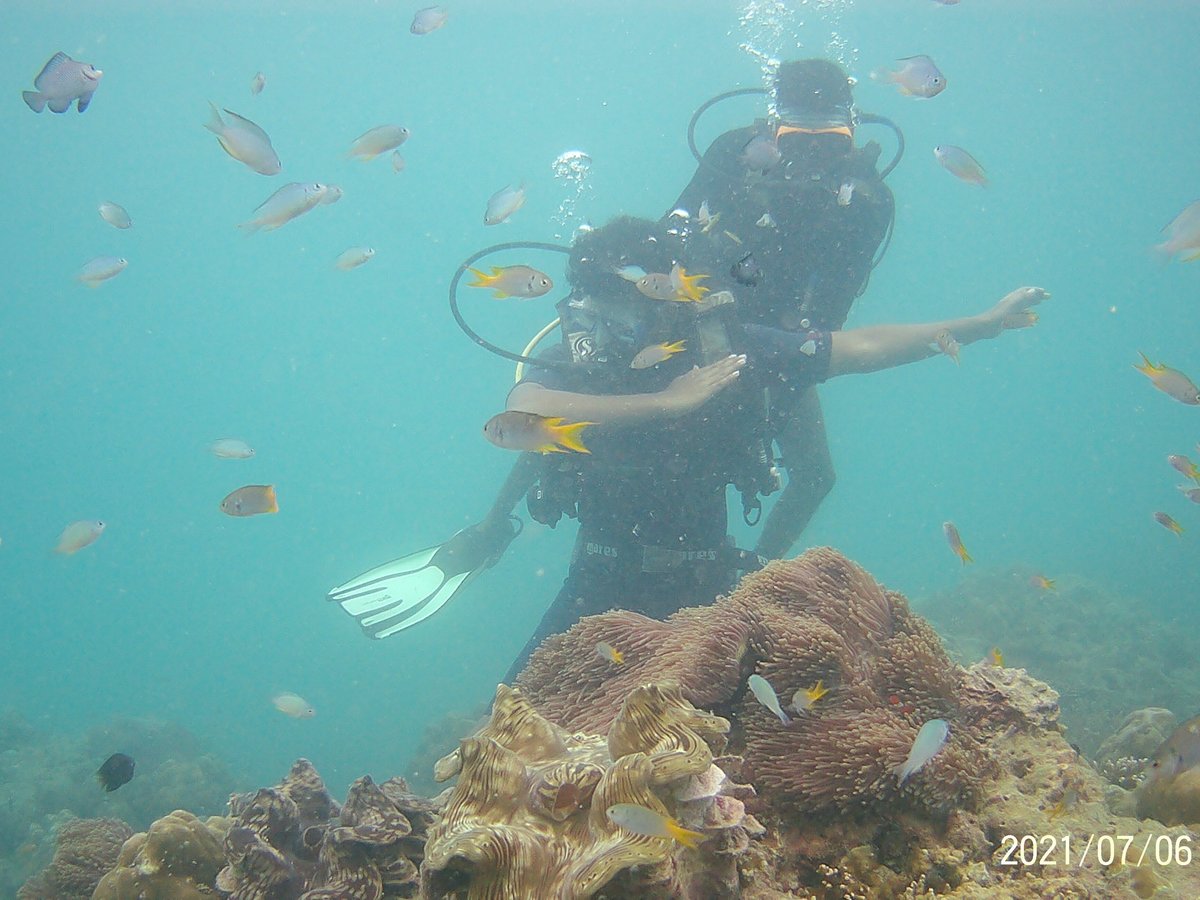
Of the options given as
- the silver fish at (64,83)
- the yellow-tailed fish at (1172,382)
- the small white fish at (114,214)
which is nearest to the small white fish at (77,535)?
the small white fish at (114,214)

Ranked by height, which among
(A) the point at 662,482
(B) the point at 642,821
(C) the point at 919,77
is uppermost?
(C) the point at 919,77

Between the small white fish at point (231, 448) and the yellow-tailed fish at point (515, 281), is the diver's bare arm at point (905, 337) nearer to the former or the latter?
the yellow-tailed fish at point (515, 281)

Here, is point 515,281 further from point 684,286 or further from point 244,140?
point 244,140

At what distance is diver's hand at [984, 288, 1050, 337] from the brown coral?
4221mm

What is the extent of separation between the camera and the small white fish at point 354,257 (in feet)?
25.5

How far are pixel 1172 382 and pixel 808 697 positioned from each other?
476 centimetres

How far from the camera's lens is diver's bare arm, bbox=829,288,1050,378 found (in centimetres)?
580

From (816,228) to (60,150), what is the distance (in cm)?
10499

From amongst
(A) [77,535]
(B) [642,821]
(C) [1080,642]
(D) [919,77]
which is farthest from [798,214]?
(C) [1080,642]

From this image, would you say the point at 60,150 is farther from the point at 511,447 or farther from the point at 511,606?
the point at 511,447

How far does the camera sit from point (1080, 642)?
615 inches

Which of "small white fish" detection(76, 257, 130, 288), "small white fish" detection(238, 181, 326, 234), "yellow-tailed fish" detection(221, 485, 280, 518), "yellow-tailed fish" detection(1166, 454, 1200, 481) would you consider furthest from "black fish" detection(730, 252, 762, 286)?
"small white fish" detection(76, 257, 130, 288)

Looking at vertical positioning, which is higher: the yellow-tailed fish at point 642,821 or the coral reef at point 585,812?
the yellow-tailed fish at point 642,821
